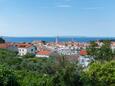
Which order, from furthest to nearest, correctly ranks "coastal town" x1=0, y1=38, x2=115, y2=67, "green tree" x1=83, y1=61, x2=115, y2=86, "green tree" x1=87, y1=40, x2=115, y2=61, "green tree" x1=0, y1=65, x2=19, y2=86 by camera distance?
"coastal town" x1=0, y1=38, x2=115, y2=67 → "green tree" x1=87, y1=40, x2=115, y2=61 → "green tree" x1=83, y1=61, x2=115, y2=86 → "green tree" x1=0, y1=65, x2=19, y2=86

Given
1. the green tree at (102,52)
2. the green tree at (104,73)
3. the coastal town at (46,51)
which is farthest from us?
the coastal town at (46,51)

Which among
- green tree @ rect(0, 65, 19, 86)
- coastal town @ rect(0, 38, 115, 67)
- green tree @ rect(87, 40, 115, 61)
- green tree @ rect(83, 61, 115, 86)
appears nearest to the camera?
green tree @ rect(0, 65, 19, 86)

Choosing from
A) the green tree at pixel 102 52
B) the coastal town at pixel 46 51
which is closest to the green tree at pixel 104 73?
the coastal town at pixel 46 51

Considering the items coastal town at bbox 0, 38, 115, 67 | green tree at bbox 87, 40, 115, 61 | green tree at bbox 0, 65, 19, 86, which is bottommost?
coastal town at bbox 0, 38, 115, 67

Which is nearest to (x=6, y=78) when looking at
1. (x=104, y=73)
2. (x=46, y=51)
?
(x=104, y=73)

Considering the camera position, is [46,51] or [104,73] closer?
[104,73]

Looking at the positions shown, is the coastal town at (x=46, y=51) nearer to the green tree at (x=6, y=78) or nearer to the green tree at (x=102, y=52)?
the green tree at (x=102, y=52)

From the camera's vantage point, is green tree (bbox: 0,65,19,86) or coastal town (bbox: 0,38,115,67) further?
coastal town (bbox: 0,38,115,67)

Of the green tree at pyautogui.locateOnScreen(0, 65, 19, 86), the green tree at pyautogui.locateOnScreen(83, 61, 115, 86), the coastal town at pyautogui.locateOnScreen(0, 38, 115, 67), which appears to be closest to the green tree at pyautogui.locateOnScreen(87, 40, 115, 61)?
the coastal town at pyautogui.locateOnScreen(0, 38, 115, 67)

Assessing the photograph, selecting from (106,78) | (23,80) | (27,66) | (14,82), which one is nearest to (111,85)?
(106,78)

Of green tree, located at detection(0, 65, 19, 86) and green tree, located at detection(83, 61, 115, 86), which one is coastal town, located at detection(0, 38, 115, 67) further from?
green tree, located at detection(0, 65, 19, 86)

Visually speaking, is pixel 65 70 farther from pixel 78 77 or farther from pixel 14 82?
pixel 14 82

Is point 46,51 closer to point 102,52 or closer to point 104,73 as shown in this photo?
point 102,52
